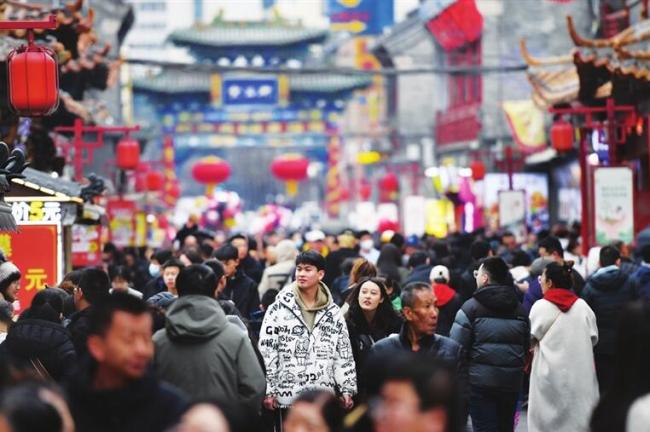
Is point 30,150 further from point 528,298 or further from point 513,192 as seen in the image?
point 528,298

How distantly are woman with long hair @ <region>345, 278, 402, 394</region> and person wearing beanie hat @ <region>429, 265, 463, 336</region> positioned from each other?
8.02 feet

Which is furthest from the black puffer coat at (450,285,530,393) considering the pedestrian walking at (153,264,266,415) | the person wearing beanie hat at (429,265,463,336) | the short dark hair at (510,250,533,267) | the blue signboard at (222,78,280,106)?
the blue signboard at (222,78,280,106)

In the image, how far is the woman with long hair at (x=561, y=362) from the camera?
1117 centimetres

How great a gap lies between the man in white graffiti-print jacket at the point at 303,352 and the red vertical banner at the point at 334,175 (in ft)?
202

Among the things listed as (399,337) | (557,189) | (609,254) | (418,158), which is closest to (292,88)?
(418,158)

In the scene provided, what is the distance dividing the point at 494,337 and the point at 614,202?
11.7 metres

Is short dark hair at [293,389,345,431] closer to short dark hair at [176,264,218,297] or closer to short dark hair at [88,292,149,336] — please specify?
short dark hair at [88,292,149,336]

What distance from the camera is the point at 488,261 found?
37.8ft

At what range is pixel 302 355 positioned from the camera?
411 inches

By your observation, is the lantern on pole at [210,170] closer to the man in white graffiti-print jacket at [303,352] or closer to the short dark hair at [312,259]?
the short dark hair at [312,259]

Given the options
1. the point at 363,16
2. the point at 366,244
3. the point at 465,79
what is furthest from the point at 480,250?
the point at 363,16

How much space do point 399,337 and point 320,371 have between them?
1.10 meters

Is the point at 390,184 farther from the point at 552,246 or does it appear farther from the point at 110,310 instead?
the point at 110,310

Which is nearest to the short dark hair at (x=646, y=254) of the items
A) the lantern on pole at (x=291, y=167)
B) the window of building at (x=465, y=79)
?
the window of building at (x=465, y=79)
